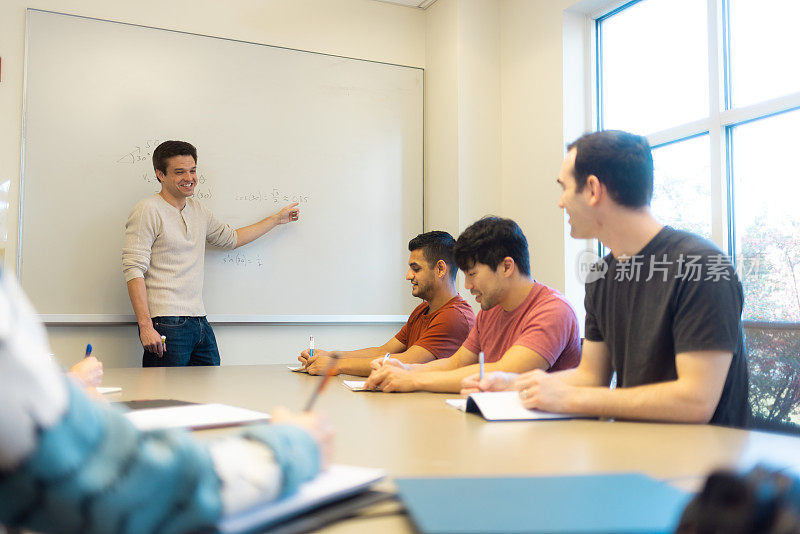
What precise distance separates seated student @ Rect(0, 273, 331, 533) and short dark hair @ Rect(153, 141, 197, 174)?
119 inches

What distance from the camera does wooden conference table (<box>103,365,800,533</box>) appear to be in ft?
3.03

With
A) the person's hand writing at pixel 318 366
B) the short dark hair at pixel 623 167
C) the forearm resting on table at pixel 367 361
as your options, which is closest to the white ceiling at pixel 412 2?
the forearm resting on table at pixel 367 361

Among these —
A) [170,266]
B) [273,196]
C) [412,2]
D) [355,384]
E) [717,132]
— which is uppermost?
[412,2]

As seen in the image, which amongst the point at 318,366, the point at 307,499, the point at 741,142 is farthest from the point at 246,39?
the point at 307,499

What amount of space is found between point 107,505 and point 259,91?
365 centimetres

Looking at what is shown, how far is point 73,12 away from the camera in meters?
3.50

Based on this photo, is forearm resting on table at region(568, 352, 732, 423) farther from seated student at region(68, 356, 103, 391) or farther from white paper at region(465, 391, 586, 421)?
seated student at region(68, 356, 103, 391)

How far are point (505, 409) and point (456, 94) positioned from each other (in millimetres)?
2991

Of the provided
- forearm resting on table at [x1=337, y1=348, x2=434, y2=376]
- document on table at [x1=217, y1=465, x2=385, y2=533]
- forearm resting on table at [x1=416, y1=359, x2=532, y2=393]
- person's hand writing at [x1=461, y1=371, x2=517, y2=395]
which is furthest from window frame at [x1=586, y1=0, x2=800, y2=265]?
document on table at [x1=217, y1=465, x2=385, y2=533]

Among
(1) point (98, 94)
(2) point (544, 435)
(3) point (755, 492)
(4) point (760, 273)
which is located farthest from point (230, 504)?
(1) point (98, 94)

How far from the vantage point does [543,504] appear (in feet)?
2.31

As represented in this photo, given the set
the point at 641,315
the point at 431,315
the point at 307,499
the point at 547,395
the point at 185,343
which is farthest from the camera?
the point at 185,343

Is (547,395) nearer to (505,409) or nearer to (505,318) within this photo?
(505,409)

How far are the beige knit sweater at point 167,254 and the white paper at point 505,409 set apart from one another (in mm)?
2348
